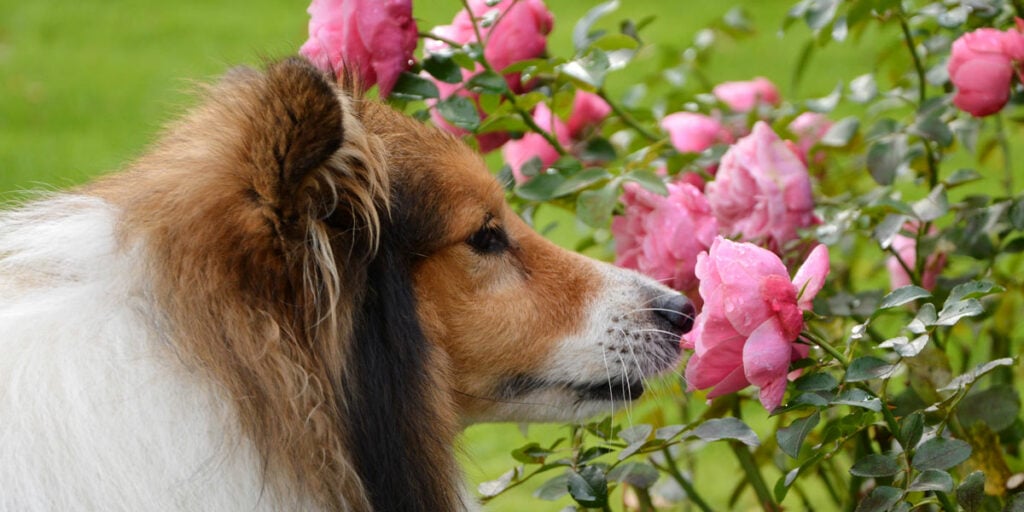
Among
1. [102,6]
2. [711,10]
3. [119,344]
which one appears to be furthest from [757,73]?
[119,344]

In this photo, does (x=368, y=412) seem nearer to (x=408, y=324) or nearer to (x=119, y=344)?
(x=408, y=324)

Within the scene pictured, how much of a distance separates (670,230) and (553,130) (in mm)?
431

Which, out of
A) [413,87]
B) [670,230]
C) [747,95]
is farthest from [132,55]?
[670,230]

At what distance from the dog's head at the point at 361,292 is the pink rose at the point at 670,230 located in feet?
0.20

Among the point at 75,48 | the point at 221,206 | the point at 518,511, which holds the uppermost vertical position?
the point at 221,206

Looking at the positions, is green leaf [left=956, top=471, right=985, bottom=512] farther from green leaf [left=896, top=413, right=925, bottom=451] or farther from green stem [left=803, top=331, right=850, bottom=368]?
green stem [left=803, top=331, right=850, bottom=368]

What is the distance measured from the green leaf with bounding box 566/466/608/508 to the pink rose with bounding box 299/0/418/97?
86cm

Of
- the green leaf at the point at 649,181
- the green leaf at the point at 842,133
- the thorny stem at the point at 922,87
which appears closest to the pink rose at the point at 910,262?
the thorny stem at the point at 922,87

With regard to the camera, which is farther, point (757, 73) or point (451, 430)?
point (757, 73)

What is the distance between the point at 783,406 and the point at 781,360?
0.34 feet

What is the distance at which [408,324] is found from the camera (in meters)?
2.19

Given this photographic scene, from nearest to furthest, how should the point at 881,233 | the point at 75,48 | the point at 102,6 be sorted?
the point at 881,233
the point at 75,48
the point at 102,6

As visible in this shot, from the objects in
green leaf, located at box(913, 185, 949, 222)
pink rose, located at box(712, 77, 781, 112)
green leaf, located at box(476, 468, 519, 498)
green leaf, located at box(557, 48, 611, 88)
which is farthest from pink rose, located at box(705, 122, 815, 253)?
pink rose, located at box(712, 77, 781, 112)

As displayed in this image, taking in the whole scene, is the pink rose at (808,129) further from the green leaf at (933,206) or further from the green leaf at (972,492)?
the green leaf at (972,492)
